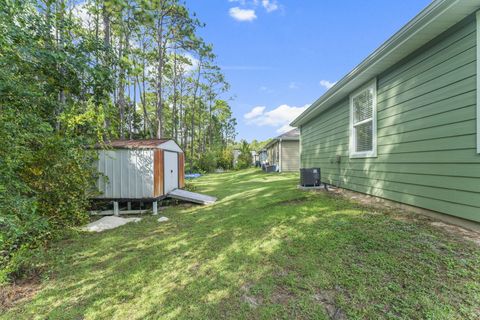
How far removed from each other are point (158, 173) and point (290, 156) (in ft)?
38.0

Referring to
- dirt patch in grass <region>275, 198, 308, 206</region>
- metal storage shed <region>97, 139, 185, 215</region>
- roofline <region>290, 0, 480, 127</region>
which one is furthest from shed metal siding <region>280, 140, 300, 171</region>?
metal storage shed <region>97, 139, 185, 215</region>

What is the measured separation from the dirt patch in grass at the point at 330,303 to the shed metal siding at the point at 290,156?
13.9 metres

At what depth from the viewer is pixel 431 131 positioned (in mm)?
3270

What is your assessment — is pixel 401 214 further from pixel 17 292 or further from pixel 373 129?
pixel 17 292

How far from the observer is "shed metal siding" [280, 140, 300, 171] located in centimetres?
1542

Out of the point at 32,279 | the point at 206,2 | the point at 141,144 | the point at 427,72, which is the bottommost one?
the point at 32,279

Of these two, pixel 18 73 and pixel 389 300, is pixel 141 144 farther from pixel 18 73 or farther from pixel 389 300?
pixel 389 300

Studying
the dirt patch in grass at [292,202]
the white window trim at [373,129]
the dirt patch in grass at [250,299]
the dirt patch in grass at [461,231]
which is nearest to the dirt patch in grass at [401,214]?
the dirt patch in grass at [461,231]

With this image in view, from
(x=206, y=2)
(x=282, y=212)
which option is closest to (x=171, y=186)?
(x=282, y=212)

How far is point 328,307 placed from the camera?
1.68 meters

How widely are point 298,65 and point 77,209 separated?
43.8 feet

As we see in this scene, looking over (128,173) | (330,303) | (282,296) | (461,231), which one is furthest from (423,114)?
(128,173)

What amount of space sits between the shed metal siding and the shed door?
9813mm

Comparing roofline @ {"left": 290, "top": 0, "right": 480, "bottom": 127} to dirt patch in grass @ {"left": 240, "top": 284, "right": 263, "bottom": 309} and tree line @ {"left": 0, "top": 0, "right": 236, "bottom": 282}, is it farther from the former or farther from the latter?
tree line @ {"left": 0, "top": 0, "right": 236, "bottom": 282}
